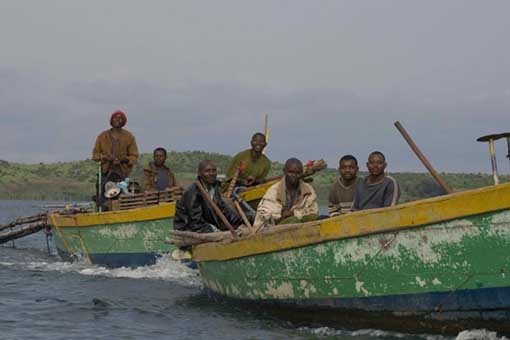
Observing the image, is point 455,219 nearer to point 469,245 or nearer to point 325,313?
point 469,245

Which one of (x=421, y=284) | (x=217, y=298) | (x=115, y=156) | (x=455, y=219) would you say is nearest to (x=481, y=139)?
(x=455, y=219)

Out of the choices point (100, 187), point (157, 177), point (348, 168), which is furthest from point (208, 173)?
point (100, 187)

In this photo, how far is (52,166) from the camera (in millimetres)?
95312

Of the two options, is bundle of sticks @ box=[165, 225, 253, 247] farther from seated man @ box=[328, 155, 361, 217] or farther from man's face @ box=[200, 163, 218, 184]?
seated man @ box=[328, 155, 361, 217]

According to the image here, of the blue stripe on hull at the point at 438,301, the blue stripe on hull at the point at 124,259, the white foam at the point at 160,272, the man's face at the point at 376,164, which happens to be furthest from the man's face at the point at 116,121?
the blue stripe on hull at the point at 438,301

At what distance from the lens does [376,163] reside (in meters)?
9.10

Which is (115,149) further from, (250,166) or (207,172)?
(207,172)

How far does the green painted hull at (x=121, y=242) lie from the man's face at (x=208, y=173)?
10.6 feet

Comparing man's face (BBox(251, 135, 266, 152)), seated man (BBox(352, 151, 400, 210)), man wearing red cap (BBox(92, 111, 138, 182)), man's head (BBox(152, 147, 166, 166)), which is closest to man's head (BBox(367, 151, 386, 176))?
seated man (BBox(352, 151, 400, 210))

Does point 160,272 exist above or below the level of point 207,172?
below

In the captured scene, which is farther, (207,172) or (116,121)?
(116,121)

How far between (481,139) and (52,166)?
91705 millimetres

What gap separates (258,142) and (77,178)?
247 feet

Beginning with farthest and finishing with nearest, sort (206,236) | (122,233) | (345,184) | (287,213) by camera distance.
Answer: (122,233) < (345,184) < (206,236) < (287,213)
